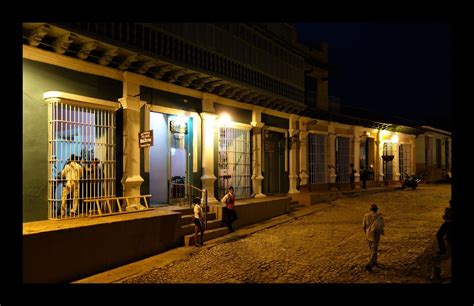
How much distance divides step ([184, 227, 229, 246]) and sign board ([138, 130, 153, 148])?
2.73 metres

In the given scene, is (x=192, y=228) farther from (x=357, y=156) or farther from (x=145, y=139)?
(x=357, y=156)

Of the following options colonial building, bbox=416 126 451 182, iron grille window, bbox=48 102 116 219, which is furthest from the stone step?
colonial building, bbox=416 126 451 182

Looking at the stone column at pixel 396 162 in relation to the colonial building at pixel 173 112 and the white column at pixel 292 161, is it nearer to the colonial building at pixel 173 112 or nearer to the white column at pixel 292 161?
the colonial building at pixel 173 112

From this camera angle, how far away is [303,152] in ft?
66.9

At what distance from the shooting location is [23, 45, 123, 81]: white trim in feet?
29.7

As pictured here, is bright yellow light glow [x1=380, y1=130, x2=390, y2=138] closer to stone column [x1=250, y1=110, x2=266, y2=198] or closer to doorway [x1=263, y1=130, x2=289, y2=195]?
doorway [x1=263, y1=130, x2=289, y2=195]

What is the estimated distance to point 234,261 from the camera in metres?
9.42

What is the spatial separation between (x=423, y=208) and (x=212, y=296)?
14.8 metres

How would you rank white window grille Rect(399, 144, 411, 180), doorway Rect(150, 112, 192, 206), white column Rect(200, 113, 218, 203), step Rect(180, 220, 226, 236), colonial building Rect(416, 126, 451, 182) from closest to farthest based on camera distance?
step Rect(180, 220, 226, 236)
doorway Rect(150, 112, 192, 206)
white column Rect(200, 113, 218, 203)
white window grille Rect(399, 144, 411, 180)
colonial building Rect(416, 126, 451, 182)

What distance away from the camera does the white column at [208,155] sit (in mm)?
14234

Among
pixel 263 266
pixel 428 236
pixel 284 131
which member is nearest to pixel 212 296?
pixel 263 266

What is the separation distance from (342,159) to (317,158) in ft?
8.94

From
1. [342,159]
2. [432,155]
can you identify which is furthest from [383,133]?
[432,155]

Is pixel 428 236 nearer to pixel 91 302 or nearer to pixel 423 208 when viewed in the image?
pixel 423 208
